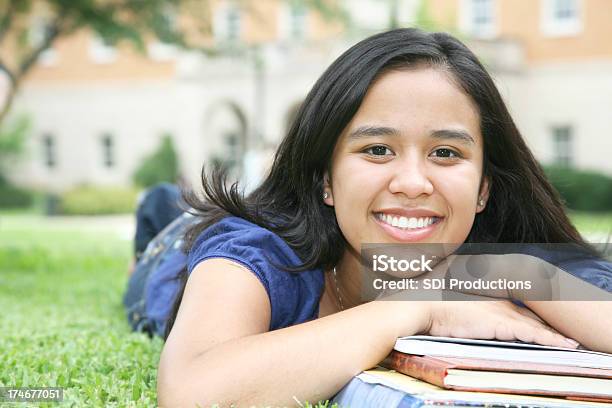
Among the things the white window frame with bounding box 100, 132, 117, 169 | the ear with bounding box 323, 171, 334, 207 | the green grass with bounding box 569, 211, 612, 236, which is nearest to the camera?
the ear with bounding box 323, 171, 334, 207

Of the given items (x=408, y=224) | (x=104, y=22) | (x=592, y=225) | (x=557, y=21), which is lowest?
(x=592, y=225)

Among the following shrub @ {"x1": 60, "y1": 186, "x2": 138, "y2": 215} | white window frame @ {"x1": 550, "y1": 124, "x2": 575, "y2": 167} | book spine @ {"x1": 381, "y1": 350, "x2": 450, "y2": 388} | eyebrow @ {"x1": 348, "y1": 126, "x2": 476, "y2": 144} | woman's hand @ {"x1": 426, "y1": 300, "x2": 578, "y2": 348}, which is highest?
eyebrow @ {"x1": 348, "y1": 126, "x2": 476, "y2": 144}

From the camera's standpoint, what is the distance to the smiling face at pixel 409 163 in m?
2.37

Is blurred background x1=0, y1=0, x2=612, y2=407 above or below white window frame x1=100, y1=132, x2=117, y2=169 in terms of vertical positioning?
above

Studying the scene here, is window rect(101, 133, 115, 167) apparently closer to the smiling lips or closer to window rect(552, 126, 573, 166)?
window rect(552, 126, 573, 166)

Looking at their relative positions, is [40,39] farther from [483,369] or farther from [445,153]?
[483,369]

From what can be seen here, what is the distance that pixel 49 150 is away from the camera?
35.2 m

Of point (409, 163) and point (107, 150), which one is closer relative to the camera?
point (409, 163)

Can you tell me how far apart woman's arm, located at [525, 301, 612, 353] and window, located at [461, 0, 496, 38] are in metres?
25.3

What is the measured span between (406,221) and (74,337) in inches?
73.5

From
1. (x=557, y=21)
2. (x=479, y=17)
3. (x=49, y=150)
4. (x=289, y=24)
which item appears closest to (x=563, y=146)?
(x=557, y=21)

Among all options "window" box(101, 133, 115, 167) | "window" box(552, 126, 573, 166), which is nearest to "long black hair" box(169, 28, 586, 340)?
"window" box(552, 126, 573, 166)

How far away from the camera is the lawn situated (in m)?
2.55

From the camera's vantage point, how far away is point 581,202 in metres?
23.0
